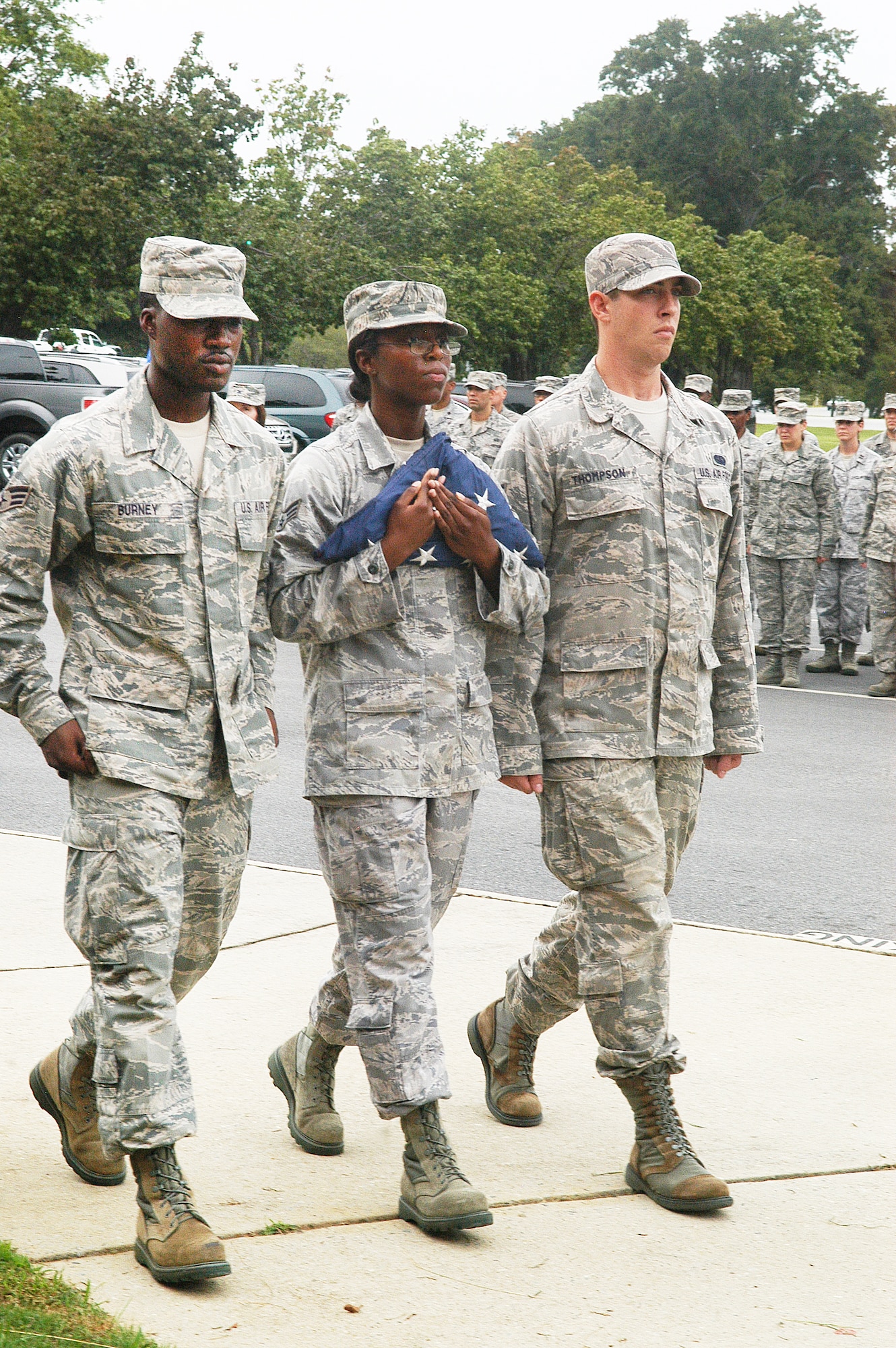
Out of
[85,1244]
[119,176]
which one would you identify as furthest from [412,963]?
[119,176]

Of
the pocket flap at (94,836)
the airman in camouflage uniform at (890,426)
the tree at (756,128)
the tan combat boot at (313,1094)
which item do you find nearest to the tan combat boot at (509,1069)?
the tan combat boot at (313,1094)

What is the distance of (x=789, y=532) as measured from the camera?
1412 centimetres

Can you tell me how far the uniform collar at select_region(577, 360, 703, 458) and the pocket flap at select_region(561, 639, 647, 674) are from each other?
0.49m

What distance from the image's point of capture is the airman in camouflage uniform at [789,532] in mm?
13938

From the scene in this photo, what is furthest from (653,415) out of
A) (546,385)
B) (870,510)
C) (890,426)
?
(546,385)

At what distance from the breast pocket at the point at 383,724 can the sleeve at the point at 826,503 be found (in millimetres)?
11016

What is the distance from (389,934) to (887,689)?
1021 cm

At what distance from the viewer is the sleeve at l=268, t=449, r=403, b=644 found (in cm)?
362

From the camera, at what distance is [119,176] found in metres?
36.0

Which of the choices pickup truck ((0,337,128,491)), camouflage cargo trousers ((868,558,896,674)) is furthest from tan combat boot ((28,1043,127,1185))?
pickup truck ((0,337,128,491))

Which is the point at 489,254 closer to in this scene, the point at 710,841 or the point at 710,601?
the point at 710,841

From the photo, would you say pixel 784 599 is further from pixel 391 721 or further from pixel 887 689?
pixel 391 721

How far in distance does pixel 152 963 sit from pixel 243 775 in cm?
46

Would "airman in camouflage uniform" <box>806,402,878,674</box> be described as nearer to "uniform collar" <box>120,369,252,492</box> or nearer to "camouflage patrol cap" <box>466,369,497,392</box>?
"camouflage patrol cap" <box>466,369,497,392</box>
